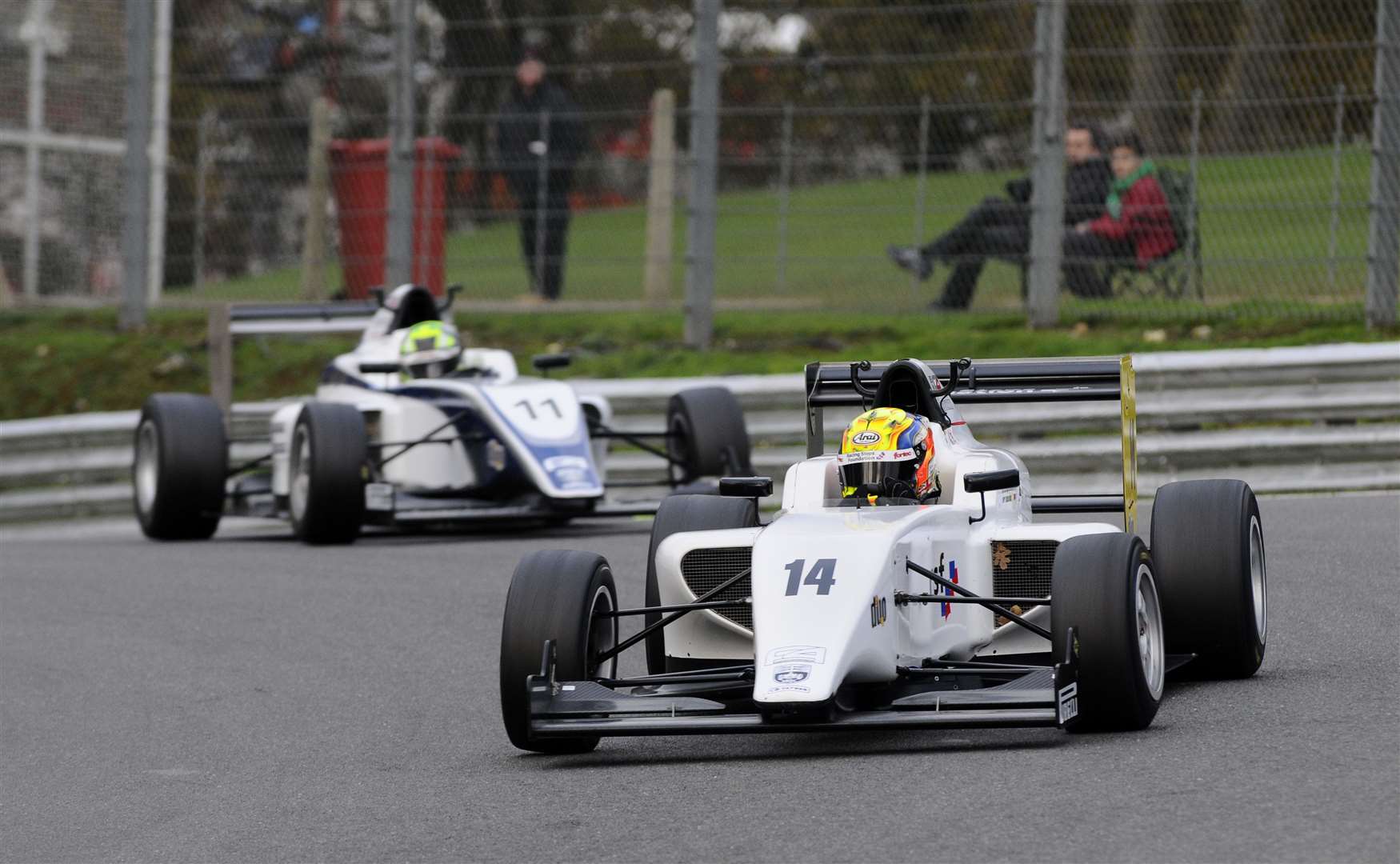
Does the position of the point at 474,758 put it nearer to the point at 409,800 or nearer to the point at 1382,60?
the point at 409,800

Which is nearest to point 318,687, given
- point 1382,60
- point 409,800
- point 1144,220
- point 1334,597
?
point 409,800

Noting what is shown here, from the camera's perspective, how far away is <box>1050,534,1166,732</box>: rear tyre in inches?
254

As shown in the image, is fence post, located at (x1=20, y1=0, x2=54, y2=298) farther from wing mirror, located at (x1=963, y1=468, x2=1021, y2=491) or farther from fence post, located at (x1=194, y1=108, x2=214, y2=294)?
wing mirror, located at (x1=963, y1=468, x2=1021, y2=491)

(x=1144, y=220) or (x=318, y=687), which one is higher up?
(x=1144, y=220)

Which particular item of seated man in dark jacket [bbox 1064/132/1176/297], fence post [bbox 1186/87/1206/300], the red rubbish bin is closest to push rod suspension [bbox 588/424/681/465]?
seated man in dark jacket [bbox 1064/132/1176/297]

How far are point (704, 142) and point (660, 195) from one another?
4.45 ft

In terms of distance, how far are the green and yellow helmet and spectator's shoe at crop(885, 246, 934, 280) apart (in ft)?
11.3

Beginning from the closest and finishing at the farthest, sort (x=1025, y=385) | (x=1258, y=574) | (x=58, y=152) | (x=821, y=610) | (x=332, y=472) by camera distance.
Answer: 1. (x=821, y=610)
2. (x=1258, y=574)
3. (x=1025, y=385)
4. (x=332, y=472)
5. (x=58, y=152)

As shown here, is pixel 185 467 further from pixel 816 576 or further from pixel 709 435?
pixel 816 576

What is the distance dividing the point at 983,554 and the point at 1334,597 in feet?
7.68

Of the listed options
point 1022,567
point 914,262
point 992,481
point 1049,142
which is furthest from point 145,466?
point 992,481

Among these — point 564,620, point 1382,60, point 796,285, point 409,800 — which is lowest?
point 409,800

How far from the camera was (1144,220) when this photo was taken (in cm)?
1490

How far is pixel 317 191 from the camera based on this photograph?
18703mm
